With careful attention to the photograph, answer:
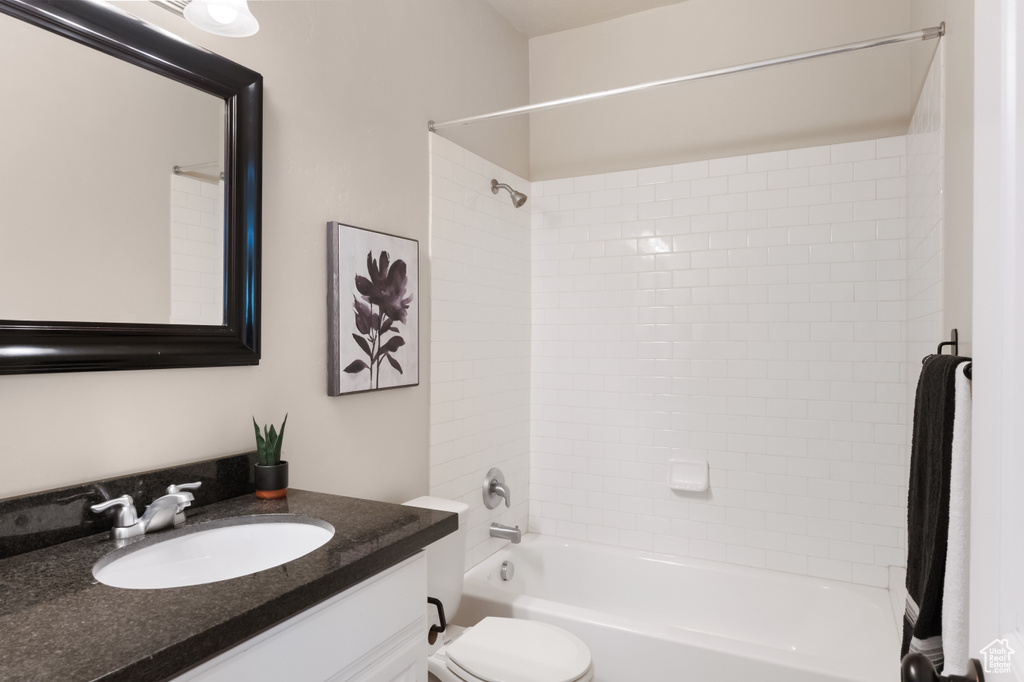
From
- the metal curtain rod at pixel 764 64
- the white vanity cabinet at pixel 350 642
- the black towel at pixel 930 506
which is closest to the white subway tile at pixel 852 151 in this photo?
the metal curtain rod at pixel 764 64

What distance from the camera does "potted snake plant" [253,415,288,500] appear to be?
156 centimetres

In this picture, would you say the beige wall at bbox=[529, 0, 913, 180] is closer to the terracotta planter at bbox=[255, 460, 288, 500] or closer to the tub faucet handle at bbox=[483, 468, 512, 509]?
the tub faucet handle at bbox=[483, 468, 512, 509]

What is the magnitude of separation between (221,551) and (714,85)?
2.70 m

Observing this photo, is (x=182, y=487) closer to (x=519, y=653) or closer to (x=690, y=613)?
(x=519, y=653)

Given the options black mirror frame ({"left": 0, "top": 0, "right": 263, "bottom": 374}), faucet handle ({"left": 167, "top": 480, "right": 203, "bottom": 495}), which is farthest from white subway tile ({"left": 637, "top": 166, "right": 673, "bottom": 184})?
faucet handle ({"left": 167, "top": 480, "right": 203, "bottom": 495})

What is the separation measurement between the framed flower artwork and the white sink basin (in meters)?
0.60

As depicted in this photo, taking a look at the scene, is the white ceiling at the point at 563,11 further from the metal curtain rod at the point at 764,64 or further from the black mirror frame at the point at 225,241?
the black mirror frame at the point at 225,241

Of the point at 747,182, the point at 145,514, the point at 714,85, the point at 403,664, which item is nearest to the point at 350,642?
the point at 403,664

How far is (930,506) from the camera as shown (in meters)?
1.21

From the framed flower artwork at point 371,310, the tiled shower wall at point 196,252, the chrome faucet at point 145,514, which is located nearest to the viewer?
the chrome faucet at point 145,514

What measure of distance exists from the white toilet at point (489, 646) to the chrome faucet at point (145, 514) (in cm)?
84

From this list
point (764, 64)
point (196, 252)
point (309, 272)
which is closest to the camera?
point (196, 252)

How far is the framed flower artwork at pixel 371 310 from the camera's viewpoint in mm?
1927

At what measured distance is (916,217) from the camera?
7.30 feet
